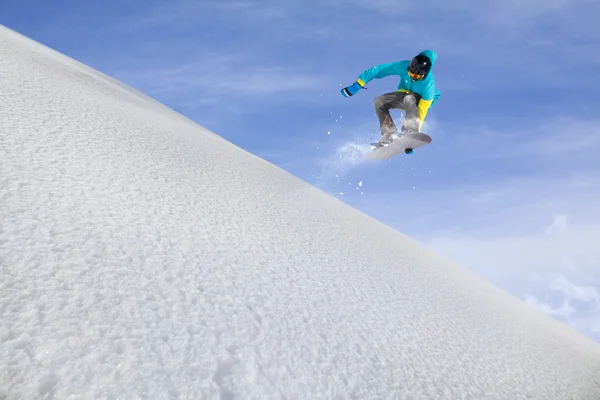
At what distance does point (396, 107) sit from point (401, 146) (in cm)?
68

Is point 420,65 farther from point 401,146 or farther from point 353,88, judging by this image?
point 401,146

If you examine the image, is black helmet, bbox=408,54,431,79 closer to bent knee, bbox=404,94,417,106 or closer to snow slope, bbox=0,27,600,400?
bent knee, bbox=404,94,417,106

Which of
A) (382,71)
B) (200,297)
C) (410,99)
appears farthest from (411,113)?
(200,297)

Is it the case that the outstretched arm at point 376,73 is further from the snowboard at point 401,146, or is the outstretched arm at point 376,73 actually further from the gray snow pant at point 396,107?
the snowboard at point 401,146

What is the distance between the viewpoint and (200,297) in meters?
1.71

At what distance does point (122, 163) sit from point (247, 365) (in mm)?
1909

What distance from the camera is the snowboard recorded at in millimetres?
7218

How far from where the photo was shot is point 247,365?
147 centimetres

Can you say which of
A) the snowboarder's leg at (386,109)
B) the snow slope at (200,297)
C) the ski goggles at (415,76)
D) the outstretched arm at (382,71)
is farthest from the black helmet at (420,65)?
the snow slope at (200,297)

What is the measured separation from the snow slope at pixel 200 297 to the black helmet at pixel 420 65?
392cm

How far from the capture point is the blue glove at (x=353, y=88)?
7227 millimetres

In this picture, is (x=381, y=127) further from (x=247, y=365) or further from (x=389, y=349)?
(x=247, y=365)

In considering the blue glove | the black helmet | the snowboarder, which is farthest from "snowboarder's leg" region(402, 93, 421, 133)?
the blue glove

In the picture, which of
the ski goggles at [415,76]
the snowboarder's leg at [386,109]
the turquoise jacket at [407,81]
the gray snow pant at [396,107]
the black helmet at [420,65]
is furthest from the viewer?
the snowboarder's leg at [386,109]
